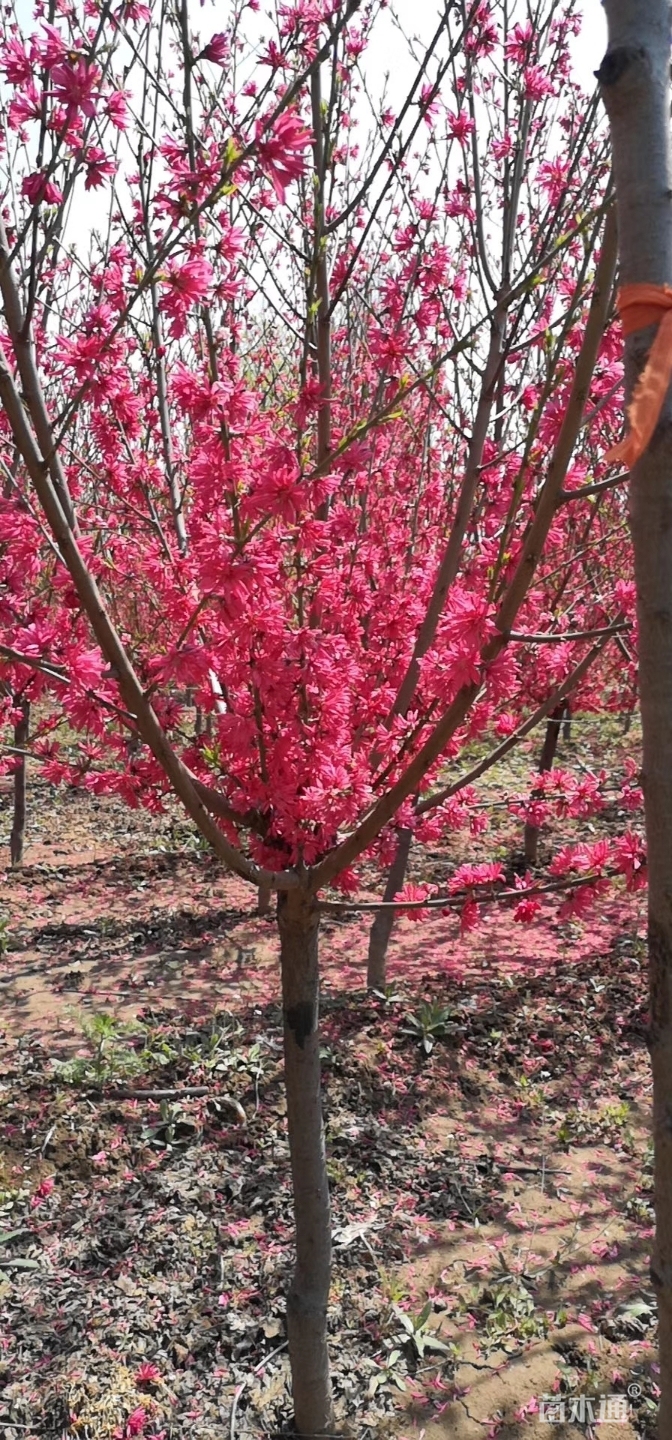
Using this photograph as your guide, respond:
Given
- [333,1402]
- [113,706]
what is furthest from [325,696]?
[333,1402]

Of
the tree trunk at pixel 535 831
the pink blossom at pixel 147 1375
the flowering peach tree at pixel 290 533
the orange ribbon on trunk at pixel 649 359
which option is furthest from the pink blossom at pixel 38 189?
the tree trunk at pixel 535 831

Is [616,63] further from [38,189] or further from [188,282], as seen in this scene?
[38,189]

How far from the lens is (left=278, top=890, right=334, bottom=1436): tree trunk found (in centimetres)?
244

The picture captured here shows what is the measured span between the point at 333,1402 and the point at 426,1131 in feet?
4.26

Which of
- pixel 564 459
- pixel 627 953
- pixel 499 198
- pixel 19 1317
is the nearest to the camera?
pixel 564 459

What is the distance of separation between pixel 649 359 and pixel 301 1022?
1986 mm

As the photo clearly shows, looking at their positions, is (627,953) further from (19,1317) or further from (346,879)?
(19,1317)

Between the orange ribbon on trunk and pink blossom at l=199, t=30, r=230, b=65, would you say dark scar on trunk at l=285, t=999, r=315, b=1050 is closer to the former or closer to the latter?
the orange ribbon on trunk

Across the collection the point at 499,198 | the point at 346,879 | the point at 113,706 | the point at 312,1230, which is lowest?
the point at 312,1230

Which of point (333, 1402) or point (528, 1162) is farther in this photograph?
point (528, 1162)

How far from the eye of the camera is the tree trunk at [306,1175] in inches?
96.0

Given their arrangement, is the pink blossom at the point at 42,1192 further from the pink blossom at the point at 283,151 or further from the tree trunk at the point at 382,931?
the pink blossom at the point at 283,151

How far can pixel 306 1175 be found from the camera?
2.48m

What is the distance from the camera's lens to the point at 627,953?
5.50 meters
